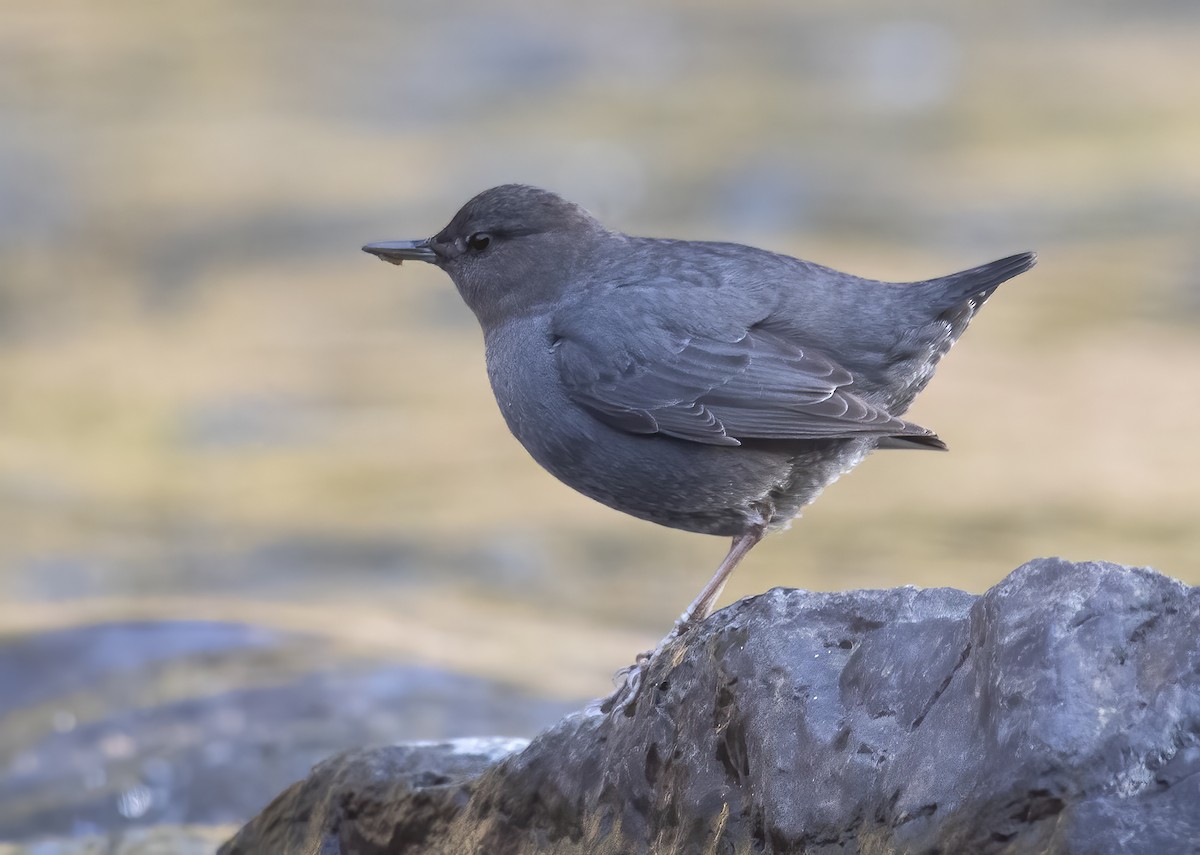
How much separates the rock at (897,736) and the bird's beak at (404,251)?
4.97 ft

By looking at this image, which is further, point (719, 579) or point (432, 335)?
point (432, 335)

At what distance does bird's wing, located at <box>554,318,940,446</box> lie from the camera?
380 cm

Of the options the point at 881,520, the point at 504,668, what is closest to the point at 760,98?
the point at 881,520

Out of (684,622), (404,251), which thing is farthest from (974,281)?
(404,251)

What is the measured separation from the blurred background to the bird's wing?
7.38 ft

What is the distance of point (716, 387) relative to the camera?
393 centimetres

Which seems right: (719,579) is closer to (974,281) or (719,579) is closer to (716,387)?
(716,387)

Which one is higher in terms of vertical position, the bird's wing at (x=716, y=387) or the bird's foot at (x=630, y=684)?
the bird's wing at (x=716, y=387)

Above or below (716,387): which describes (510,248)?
above

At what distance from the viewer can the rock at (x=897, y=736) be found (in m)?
2.40

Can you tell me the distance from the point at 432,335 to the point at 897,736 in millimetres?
9026

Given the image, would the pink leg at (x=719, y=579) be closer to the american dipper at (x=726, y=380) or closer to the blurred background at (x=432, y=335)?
the american dipper at (x=726, y=380)

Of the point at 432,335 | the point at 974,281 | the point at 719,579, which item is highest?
the point at 974,281

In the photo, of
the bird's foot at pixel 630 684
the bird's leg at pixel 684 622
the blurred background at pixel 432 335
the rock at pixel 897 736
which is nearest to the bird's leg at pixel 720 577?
the bird's leg at pixel 684 622
